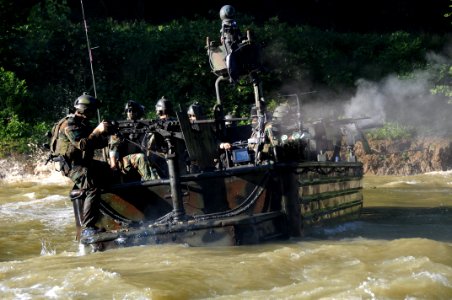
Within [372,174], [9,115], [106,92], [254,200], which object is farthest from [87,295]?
[106,92]

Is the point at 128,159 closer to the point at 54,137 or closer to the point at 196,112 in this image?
the point at 54,137

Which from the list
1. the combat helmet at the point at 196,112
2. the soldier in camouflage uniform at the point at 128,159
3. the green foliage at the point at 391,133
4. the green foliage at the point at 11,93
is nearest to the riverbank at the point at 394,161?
the green foliage at the point at 391,133

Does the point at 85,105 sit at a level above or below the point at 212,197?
above

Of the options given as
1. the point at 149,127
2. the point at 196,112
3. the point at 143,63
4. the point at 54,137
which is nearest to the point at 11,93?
the point at 143,63

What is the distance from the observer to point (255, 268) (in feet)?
22.0

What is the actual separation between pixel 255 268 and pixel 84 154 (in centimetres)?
249

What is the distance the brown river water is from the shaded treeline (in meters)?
11.8

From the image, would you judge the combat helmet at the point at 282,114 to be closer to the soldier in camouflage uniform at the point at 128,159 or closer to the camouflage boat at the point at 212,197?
the camouflage boat at the point at 212,197

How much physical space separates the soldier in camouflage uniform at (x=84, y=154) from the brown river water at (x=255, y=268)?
519mm

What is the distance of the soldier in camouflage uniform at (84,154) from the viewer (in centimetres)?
791

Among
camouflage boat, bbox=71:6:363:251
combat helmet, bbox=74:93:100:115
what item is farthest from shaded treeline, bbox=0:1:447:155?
combat helmet, bbox=74:93:100:115

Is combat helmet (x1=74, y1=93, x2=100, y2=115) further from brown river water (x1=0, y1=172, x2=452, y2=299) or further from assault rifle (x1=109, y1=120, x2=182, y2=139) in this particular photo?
brown river water (x1=0, y1=172, x2=452, y2=299)

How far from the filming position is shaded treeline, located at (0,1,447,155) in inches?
860

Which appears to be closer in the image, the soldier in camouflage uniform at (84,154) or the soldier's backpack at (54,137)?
the soldier in camouflage uniform at (84,154)
